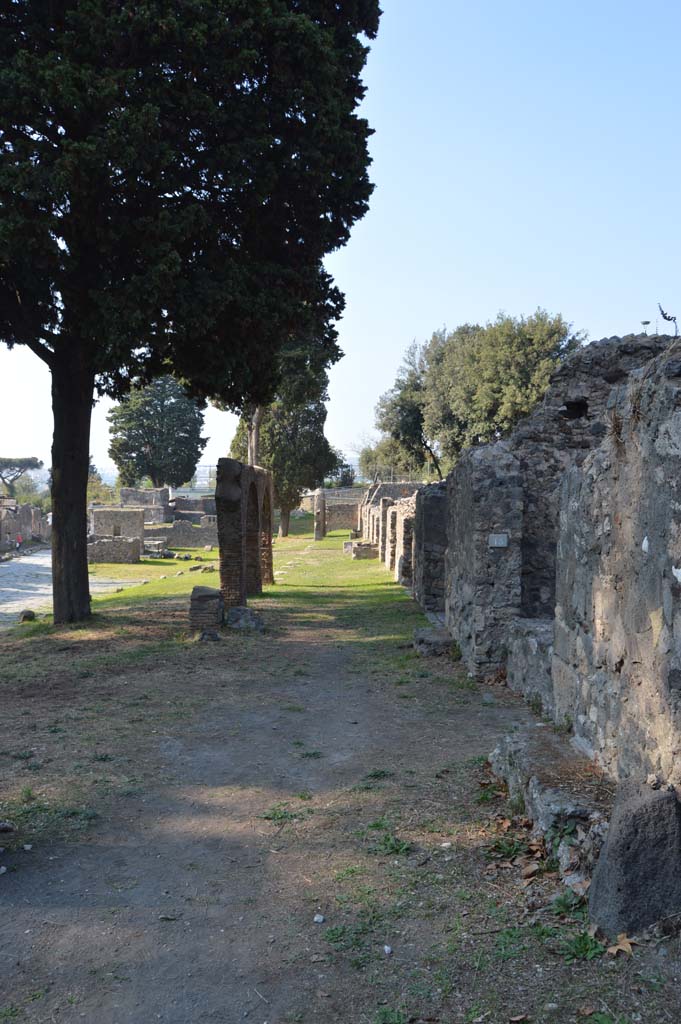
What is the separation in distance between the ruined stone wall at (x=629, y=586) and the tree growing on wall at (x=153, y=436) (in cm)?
6563

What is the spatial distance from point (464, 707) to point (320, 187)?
8895 mm

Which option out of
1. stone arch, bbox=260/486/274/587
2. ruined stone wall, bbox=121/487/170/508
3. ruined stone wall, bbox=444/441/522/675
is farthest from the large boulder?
ruined stone wall, bbox=121/487/170/508

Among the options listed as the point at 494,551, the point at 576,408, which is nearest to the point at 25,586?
the point at 494,551

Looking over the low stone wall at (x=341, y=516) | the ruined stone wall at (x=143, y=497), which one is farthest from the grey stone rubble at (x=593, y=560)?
the ruined stone wall at (x=143, y=497)

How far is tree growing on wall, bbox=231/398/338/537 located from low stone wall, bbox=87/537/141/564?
8.48 meters

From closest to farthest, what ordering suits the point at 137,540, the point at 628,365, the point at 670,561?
the point at 670,561, the point at 628,365, the point at 137,540

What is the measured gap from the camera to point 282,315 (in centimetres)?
1323

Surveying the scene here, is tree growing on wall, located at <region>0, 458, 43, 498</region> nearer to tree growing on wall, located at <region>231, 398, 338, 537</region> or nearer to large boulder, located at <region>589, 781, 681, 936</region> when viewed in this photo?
tree growing on wall, located at <region>231, 398, 338, 537</region>

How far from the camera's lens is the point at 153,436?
69375 millimetres

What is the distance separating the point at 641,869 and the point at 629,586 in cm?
156

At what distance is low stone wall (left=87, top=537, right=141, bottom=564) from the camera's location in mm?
33531

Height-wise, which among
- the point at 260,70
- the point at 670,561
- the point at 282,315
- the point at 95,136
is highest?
the point at 260,70

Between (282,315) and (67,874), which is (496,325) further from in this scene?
(67,874)

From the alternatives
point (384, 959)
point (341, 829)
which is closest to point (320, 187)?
point (341, 829)
